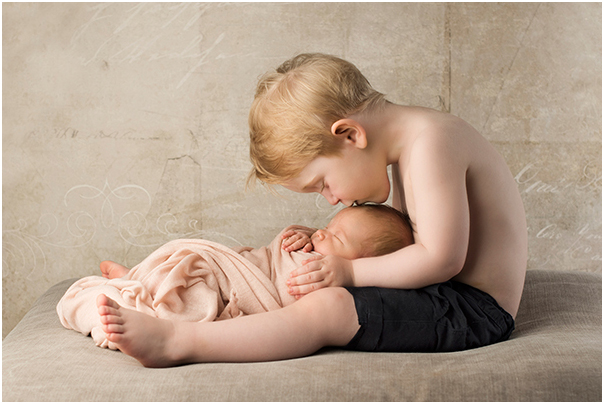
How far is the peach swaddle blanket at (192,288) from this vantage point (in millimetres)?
1239

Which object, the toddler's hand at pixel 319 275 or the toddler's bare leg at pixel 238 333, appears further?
the toddler's hand at pixel 319 275

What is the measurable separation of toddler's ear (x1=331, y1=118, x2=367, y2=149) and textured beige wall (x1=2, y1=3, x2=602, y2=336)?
1163 mm

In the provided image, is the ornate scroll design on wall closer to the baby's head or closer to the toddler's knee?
the baby's head

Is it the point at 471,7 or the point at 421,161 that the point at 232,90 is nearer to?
the point at 471,7

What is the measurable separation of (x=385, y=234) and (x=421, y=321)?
0.25 metres

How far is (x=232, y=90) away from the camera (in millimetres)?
2393

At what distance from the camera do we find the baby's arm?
4.70 feet

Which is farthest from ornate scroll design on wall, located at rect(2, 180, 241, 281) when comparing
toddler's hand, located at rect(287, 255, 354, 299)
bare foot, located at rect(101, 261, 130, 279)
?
toddler's hand, located at rect(287, 255, 354, 299)

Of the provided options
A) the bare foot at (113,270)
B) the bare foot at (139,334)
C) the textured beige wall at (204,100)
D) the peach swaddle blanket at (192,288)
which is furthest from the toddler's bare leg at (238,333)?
the textured beige wall at (204,100)

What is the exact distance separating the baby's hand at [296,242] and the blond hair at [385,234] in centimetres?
15

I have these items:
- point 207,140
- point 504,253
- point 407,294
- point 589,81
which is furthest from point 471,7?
point 407,294

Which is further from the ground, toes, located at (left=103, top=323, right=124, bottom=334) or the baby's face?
the baby's face

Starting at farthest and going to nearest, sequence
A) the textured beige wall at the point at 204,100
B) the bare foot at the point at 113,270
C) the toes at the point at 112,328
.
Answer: the textured beige wall at the point at 204,100, the bare foot at the point at 113,270, the toes at the point at 112,328

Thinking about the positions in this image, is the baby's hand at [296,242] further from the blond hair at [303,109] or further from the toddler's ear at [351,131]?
the toddler's ear at [351,131]
